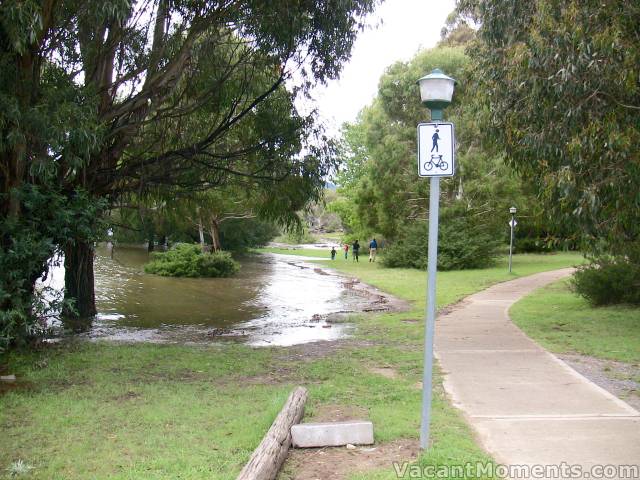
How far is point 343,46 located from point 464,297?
10235mm

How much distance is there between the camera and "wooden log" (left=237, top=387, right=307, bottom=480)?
4621mm

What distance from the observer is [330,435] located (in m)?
5.61

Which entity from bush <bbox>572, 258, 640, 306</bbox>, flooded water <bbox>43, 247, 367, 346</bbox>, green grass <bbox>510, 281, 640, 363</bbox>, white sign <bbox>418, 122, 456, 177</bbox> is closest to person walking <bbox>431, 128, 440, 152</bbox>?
white sign <bbox>418, 122, 456, 177</bbox>

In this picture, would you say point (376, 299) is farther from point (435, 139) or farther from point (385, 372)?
point (435, 139)

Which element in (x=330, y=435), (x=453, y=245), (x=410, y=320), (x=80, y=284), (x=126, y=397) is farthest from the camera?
(x=453, y=245)

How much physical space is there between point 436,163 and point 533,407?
3.08m

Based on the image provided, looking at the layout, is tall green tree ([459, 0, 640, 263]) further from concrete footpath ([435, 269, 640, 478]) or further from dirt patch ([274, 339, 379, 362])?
dirt patch ([274, 339, 379, 362])

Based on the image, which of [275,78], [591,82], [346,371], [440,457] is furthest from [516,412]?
[275,78]

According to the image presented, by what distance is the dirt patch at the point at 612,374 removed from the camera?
25.2ft

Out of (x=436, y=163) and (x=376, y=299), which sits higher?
(x=436, y=163)

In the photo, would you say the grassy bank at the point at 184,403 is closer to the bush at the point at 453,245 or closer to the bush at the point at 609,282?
the bush at the point at 609,282

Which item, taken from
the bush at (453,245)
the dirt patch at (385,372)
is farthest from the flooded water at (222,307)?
the bush at (453,245)

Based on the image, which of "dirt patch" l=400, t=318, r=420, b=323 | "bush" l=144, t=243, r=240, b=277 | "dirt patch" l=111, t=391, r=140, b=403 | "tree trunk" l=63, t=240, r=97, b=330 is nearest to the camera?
"dirt patch" l=111, t=391, r=140, b=403

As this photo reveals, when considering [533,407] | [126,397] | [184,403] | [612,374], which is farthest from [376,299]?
[533,407]
